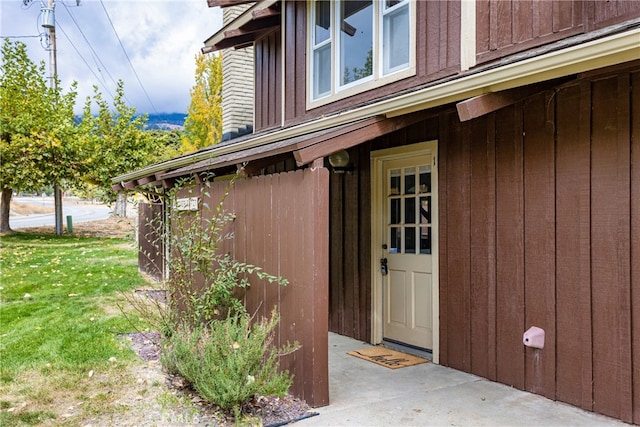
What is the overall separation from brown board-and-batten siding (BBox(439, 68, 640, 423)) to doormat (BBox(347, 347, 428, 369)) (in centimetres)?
38

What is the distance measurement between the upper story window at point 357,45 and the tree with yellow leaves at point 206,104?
13267 millimetres

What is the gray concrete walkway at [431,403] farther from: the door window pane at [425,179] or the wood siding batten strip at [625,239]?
the door window pane at [425,179]

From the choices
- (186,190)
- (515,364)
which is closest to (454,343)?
(515,364)

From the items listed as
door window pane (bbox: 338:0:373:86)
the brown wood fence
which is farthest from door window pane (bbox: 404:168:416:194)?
the brown wood fence

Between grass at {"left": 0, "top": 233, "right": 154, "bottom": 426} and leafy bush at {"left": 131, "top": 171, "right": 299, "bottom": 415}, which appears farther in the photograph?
grass at {"left": 0, "top": 233, "right": 154, "bottom": 426}

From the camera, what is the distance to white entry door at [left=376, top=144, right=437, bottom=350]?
5285 millimetres

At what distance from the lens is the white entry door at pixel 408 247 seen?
5.29 metres

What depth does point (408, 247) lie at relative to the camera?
18.2ft

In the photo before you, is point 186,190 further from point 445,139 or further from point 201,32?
point 201,32

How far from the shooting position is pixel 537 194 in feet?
13.5

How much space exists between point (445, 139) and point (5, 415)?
4.42 m

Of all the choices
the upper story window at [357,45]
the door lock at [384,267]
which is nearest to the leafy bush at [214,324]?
the door lock at [384,267]

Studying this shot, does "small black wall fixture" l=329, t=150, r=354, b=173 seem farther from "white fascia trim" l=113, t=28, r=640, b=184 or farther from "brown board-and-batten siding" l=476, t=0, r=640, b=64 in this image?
"brown board-and-batten siding" l=476, t=0, r=640, b=64

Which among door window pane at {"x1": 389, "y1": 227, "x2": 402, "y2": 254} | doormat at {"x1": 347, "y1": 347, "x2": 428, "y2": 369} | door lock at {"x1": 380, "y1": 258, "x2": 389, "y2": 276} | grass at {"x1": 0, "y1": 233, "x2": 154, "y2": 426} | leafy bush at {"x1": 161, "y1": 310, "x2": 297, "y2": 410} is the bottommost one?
doormat at {"x1": 347, "y1": 347, "x2": 428, "y2": 369}
